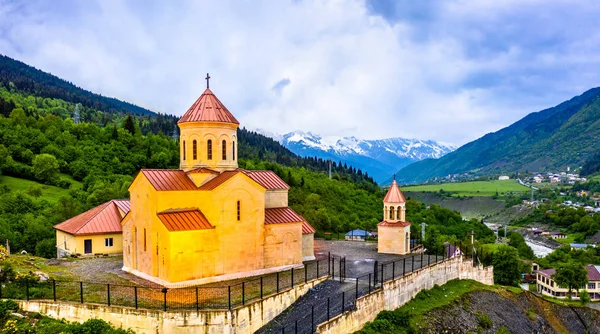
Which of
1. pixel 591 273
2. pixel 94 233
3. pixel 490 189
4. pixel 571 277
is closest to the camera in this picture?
pixel 94 233

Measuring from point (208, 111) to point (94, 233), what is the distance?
12.4 m

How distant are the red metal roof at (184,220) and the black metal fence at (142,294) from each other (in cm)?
280

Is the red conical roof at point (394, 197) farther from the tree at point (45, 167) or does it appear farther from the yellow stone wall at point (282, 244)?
the tree at point (45, 167)

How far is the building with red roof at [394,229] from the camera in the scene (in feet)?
104

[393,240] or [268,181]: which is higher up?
[268,181]

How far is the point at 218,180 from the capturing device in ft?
77.0

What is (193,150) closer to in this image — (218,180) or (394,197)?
(218,180)

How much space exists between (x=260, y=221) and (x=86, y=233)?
13218 millimetres

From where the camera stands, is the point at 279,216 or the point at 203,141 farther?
the point at 279,216

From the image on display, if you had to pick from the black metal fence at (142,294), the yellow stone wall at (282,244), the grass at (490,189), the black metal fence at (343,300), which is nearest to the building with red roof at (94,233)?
the black metal fence at (142,294)

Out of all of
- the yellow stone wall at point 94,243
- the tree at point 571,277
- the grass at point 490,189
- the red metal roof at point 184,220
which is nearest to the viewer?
the red metal roof at point 184,220

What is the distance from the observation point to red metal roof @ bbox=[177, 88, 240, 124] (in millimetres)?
24859

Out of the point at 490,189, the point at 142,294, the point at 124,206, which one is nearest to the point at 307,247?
the point at 142,294

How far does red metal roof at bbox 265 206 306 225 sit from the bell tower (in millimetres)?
3459
